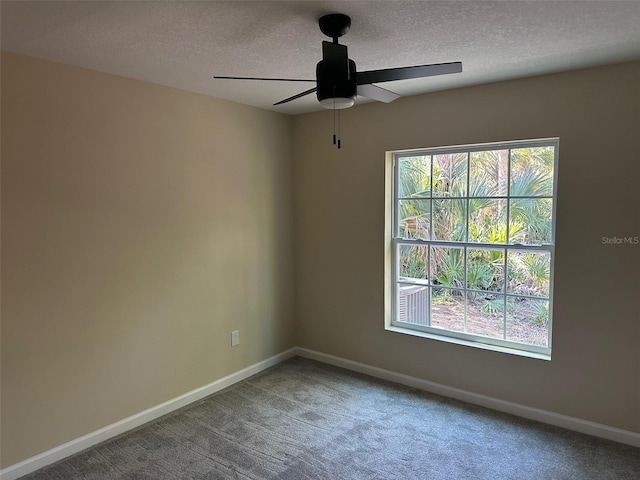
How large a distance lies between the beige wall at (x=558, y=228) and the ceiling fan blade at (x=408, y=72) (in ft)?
4.36

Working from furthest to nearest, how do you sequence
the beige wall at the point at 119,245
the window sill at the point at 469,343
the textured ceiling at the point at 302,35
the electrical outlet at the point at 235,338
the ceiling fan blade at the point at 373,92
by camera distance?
the electrical outlet at the point at 235,338, the window sill at the point at 469,343, the beige wall at the point at 119,245, the ceiling fan blade at the point at 373,92, the textured ceiling at the point at 302,35

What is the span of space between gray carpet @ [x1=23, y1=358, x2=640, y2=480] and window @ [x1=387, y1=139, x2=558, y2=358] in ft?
1.99

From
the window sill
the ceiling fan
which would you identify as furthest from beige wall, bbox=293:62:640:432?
the ceiling fan

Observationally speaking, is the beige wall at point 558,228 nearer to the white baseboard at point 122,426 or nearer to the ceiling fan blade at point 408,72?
the white baseboard at point 122,426

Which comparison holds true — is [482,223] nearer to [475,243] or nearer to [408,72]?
[475,243]

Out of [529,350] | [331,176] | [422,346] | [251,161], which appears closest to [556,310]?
[529,350]

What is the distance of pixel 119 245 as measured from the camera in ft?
9.53

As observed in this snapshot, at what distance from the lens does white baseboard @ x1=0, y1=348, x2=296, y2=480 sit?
250 centimetres

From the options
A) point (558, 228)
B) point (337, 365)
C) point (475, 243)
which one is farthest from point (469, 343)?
point (337, 365)

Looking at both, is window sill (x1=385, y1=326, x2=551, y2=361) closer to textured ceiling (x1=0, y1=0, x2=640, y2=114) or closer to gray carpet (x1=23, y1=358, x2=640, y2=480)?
gray carpet (x1=23, y1=358, x2=640, y2=480)

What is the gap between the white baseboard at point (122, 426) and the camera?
2496mm

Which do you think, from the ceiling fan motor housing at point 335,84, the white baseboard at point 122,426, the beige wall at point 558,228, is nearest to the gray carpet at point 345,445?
the white baseboard at point 122,426

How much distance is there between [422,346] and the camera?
3580 millimetres

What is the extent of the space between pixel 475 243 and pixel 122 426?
287 cm
